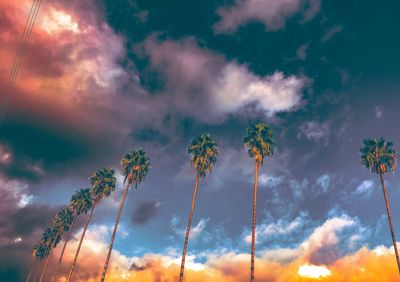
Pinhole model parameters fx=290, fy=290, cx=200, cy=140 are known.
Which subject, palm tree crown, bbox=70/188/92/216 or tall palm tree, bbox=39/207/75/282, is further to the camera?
tall palm tree, bbox=39/207/75/282

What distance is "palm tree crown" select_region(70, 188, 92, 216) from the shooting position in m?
74.6

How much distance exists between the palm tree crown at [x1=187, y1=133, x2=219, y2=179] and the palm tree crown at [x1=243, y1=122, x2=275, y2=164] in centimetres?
598

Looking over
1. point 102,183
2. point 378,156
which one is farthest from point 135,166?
point 378,156

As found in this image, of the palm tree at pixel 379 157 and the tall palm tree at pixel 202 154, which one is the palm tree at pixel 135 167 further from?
the palm tree at pixel 379 157

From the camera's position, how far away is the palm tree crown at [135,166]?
5647cm

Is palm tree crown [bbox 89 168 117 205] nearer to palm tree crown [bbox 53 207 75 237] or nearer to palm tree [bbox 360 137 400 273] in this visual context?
palm tree crown [bbox 53 207 75 237]

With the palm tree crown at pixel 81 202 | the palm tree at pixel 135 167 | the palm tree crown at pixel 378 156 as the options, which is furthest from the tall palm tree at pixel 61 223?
the palm tree crown at pixel 378 156

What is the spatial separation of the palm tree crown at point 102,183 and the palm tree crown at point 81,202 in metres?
11.8

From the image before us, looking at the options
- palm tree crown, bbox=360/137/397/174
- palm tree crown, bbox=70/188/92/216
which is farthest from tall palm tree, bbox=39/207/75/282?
palm tree crown, bbox=360/137/397/174

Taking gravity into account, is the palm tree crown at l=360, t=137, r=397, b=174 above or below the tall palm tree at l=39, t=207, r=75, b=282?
above

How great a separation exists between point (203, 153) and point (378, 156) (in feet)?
94.5

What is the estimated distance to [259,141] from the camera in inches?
1854

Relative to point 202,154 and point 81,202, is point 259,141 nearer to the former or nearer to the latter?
point 202,154

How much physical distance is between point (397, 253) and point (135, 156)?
152ft
